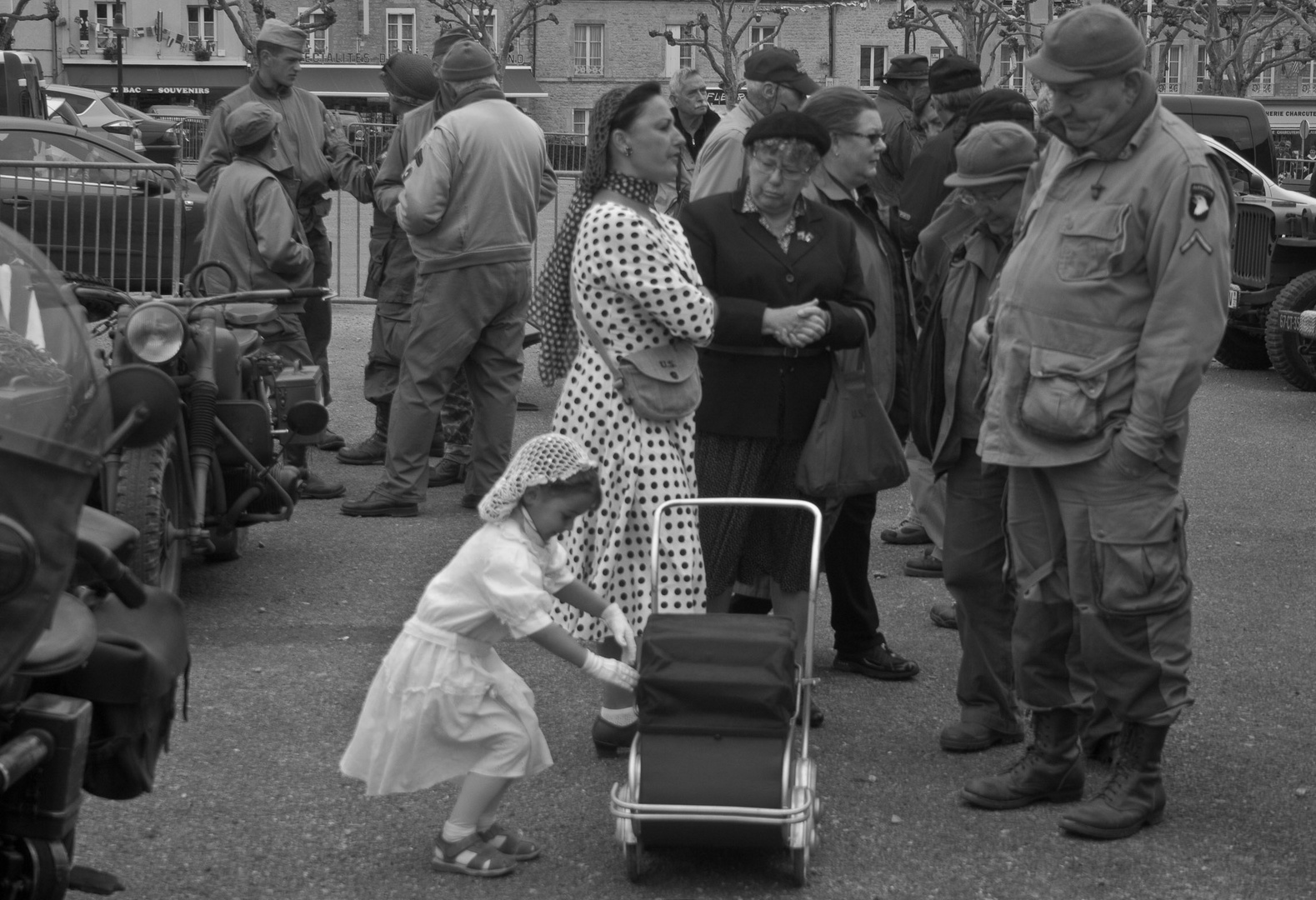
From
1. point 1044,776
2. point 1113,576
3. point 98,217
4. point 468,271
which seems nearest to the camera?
point 1113,576

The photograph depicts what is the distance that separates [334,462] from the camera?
9516 millimetres

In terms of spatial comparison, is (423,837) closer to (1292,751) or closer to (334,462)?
(1292,751)

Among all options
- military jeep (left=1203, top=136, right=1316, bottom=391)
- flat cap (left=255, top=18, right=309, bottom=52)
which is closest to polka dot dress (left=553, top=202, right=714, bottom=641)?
flat cap (left=255, top=18, right=309, bottom=52)

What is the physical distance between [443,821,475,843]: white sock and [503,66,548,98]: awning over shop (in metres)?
66.1

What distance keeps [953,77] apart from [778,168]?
3.94 metres

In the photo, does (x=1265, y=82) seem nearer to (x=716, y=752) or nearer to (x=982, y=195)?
(x=982, y=195)

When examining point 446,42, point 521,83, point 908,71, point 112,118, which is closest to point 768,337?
point 446,42

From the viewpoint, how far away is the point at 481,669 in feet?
13.6

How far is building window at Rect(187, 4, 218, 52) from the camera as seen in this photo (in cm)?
7188

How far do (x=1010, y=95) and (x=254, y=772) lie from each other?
361 centimetres

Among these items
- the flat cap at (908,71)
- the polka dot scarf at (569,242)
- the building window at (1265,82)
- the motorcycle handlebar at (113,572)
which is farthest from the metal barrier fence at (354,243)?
the building window at (1265,82)

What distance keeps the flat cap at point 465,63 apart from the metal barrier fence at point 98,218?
129 cm

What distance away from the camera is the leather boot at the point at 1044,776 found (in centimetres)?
468

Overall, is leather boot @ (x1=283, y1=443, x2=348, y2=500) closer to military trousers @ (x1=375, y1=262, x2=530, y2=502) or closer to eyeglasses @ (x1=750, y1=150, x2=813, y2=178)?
military trousers @ (x1=375, y1=262, x2=530, y2=502)
